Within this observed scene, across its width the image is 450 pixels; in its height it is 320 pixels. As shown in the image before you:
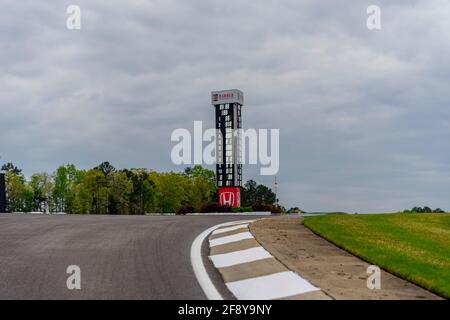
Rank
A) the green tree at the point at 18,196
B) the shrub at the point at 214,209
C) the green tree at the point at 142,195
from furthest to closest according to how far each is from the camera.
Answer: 1. the green tree at the point at 142,195
2. the green tree at the point at 18,196
3. the shrub at the point at 214,209

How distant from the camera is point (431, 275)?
26.9 feet

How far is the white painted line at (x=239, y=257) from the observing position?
877 cm

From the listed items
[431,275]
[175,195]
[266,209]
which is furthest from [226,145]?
[431,275]

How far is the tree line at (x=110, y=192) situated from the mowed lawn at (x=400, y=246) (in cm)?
8721

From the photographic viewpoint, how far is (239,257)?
9.22 metres

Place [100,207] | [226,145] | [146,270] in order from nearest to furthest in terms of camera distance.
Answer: [146,270]
[226,145]
[100,207]

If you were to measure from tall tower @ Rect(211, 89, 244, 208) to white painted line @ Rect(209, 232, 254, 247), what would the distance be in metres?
51.0

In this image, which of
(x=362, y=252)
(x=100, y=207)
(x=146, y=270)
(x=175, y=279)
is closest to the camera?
(x=175, y=279)

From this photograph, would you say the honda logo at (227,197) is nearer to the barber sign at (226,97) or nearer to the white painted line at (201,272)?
the barber sign at (226,97)

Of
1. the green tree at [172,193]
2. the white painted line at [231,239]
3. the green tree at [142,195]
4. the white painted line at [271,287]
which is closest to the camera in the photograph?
the white painted line at [271,287]

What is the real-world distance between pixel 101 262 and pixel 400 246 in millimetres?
6595

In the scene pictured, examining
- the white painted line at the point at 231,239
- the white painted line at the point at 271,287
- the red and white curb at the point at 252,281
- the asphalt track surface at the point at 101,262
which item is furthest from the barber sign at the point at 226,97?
the white painted line at the point at 271,287
